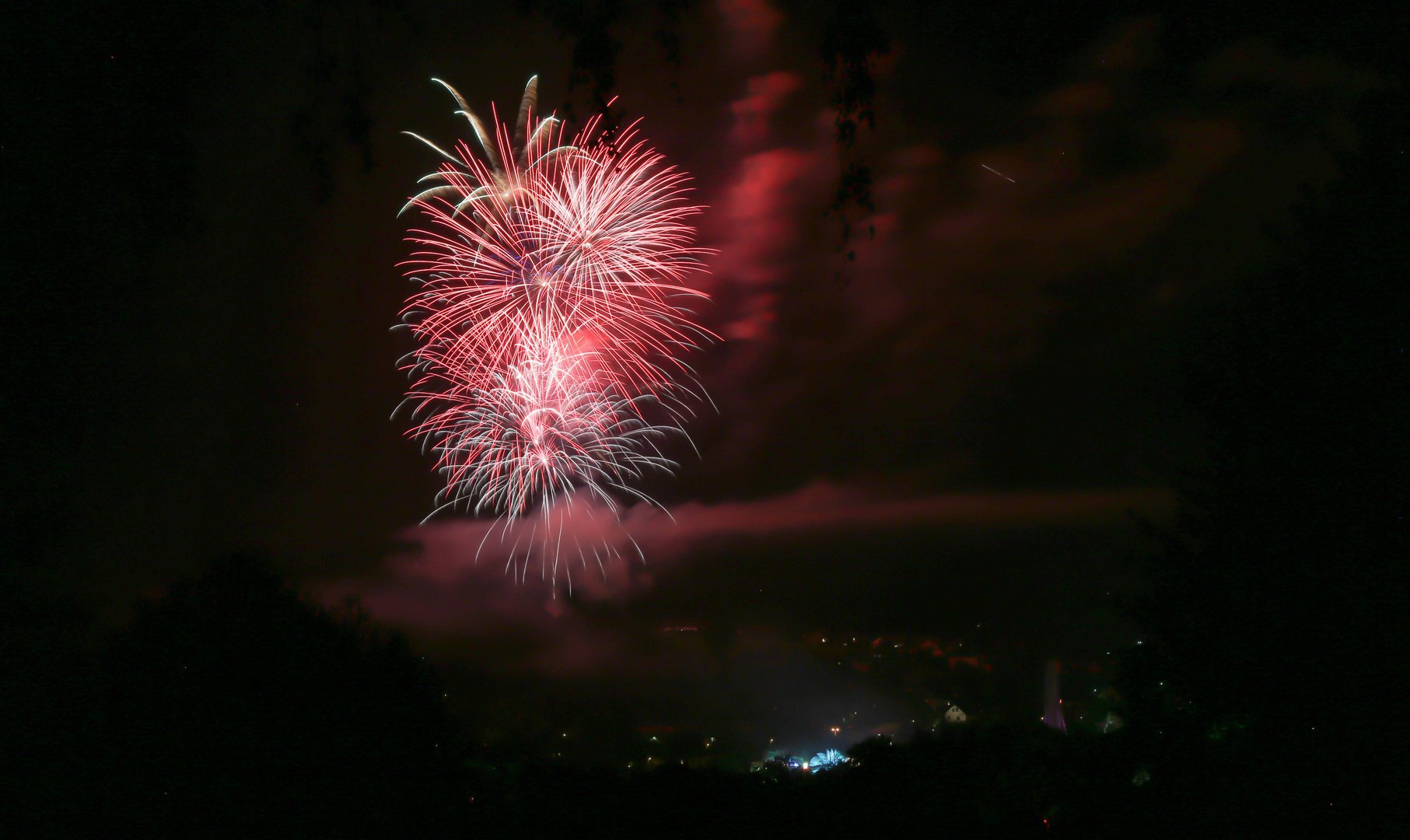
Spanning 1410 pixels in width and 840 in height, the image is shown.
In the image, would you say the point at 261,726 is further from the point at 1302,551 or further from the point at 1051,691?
the point at 1051,691

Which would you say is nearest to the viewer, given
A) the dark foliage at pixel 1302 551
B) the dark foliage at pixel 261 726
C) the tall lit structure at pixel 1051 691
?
the dark foliage at pixel 1302 551

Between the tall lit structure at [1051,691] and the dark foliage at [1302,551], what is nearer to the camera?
the dark foliage at [1302,551]

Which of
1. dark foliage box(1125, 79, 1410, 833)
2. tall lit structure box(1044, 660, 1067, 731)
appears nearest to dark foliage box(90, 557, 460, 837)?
dark foliage box(1125, 79, 1410, 833)

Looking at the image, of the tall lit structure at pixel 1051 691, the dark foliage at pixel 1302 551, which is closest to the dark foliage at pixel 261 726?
the dark foliage at pixel 1302 551

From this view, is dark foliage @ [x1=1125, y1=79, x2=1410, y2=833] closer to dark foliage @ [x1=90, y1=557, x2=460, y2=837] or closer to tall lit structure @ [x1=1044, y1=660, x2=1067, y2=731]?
tall lit structure @ [x1=1044, y1=660, x2=1067, y2=731]

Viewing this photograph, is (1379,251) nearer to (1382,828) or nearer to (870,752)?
(1382,828)

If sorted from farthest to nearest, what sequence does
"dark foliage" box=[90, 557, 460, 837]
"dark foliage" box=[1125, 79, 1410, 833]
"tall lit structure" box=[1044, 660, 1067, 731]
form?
"tall lit structure" box=[1044, 660, 1067, 731], "dark foliage" box=[90, 557, 460, 837], "dark foliage" box=[1125, 79, 1410, 833]

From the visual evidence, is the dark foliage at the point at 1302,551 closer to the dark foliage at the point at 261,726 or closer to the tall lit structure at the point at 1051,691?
the tall lit structure at the point at 1051,691

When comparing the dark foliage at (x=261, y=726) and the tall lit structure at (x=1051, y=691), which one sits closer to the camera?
the dark foliage at (x=261, y=726)

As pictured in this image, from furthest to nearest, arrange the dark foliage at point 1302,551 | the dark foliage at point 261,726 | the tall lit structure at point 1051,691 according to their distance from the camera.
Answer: the tall lit structure at point 1051,691
the dark foliage at point 261,726
the dark foliage at point 1302,551

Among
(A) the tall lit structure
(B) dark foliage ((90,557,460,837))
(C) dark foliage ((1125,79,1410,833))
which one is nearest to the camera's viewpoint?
(C) dark foliage ((1125,79,1410,833))

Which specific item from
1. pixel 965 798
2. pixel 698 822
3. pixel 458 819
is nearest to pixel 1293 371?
pixel 965 798
